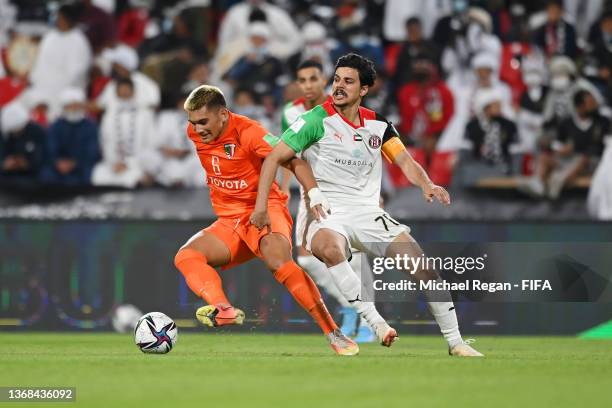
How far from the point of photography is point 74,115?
52.1ft

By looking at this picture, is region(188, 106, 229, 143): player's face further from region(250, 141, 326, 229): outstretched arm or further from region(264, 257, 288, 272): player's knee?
region(264, 257, 288, 272): player's knee

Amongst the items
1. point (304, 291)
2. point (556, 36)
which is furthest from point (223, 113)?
point (556, 36)

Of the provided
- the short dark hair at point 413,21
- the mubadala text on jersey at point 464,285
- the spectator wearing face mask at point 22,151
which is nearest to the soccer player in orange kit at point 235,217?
the mubadala text on jersey at point 464,285

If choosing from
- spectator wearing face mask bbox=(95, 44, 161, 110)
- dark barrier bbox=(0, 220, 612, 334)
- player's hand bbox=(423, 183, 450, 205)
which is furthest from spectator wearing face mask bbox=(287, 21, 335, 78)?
player's hand bbox=(423, 183, 450, 205)

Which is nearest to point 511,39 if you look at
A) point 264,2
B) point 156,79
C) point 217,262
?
point 264,2

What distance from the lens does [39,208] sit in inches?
601

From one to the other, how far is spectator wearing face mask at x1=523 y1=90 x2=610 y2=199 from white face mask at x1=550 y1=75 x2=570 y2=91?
267 mm

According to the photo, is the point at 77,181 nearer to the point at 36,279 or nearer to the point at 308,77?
the point at 36,279

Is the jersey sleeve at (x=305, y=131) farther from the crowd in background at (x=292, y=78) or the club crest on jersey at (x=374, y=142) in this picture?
the crowd in background at (x=292, y=78)

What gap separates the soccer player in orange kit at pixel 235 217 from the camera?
8.80 metres

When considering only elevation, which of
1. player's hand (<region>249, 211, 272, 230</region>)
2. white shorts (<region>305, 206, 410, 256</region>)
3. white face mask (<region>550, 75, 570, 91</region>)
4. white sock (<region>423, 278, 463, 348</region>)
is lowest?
white sock (<region>423, 278, 463, 348</region>)

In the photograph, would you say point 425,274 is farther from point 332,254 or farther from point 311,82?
point 311,82

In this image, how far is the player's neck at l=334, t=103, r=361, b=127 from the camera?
891 centimetres

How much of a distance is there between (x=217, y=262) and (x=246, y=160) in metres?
0.79
